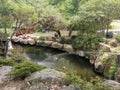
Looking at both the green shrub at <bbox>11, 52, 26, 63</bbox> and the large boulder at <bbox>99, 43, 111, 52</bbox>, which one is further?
the large boulder at <bbox>99, 43, 111, 52</bbox>

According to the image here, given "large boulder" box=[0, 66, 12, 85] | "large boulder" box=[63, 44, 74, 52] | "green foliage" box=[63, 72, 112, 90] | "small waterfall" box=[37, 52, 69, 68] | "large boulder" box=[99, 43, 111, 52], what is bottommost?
"small waterfall" box=[37, 52, 69, 68]

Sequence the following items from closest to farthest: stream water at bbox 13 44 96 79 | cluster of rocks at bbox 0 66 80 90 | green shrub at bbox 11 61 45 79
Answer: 1. cluster of rocks at bbox 0 66 80 90
2. green shrub at bbox 11 61 45 79
3. stream water at bbox 13 44 96 79

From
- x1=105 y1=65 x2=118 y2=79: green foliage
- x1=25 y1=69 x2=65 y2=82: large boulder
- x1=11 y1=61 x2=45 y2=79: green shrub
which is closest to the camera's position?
x1=25 y1=69 x2=65 y2=82: large boulder

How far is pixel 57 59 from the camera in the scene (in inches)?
849

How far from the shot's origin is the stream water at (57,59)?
18.9 meters

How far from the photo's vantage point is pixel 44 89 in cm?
822

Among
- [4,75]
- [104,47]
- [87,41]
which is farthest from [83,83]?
[87,41]

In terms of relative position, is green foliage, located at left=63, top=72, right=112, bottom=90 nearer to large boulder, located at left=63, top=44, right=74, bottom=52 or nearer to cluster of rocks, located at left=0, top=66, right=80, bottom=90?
cluster of rocks, located at left=0, top=66, right=80, bottom=90

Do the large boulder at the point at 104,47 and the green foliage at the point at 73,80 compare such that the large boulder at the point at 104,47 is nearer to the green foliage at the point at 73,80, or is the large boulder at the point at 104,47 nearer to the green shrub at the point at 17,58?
the green shrub at the point at 17,58

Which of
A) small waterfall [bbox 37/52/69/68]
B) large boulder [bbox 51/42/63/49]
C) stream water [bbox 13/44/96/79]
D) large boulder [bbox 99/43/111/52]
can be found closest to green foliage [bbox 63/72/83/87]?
stream water [bbox 13/44/96/79]

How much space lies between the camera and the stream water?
61.9 feet

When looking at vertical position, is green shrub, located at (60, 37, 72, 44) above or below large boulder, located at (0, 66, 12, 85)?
below

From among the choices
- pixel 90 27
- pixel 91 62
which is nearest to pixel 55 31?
pixel 90 27

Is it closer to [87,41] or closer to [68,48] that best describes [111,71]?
[87,41]
